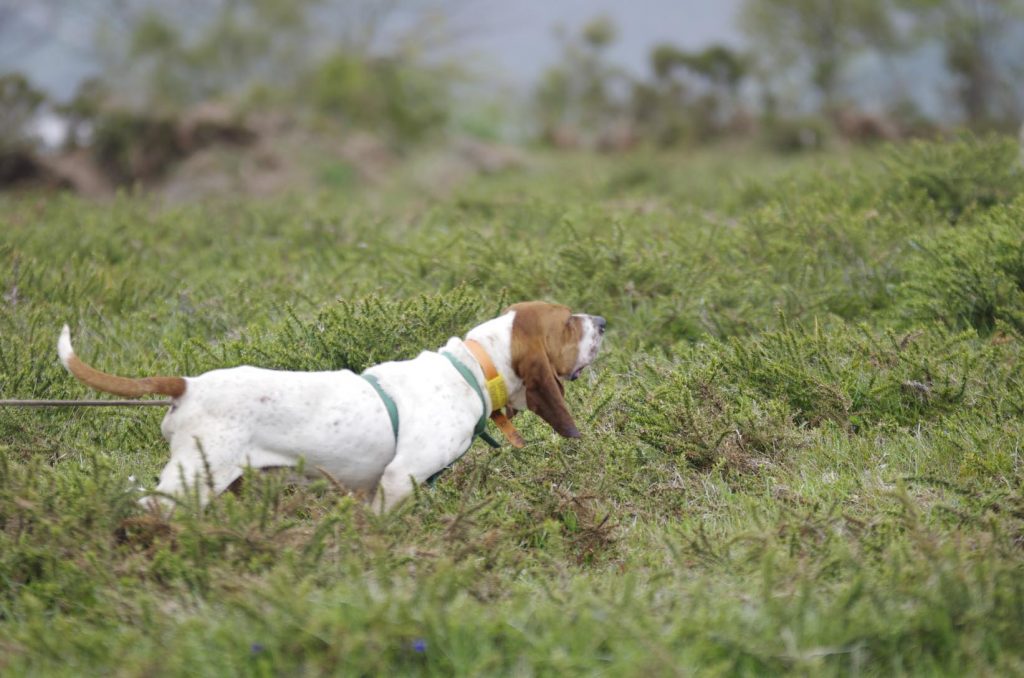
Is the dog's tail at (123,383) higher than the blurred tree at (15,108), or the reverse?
the dog's tail at (123,383)

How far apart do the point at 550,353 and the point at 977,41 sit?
21.6 metres

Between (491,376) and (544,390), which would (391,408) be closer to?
(491,376)

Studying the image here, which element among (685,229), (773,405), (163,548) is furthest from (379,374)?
(685,229)

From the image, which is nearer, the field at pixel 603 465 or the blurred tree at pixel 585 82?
the field at pixel 603 465

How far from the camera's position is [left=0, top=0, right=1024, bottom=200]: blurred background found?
15.2m

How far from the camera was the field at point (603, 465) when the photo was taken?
2.89m

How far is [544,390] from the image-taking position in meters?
3.89

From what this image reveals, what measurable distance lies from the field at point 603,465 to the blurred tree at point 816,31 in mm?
15553

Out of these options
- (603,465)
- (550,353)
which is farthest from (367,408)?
(603,465)

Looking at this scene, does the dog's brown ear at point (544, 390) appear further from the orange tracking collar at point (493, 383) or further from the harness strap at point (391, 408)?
the harness strap at point (391, 408)

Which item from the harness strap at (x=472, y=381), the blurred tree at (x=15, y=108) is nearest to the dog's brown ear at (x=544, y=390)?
the harness strap at (x=472, y=381)

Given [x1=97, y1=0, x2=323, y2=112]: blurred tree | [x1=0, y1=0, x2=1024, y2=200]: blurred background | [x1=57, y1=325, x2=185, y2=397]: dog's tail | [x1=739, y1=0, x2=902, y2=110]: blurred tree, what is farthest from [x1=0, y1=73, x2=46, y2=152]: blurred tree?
→ [x1=739, y1=0, x2=902, y2=110]: blurred tree

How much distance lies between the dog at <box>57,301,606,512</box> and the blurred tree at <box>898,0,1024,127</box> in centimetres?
2076

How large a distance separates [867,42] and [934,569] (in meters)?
22.7
